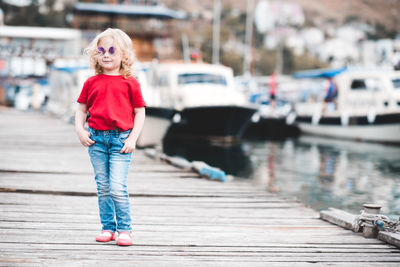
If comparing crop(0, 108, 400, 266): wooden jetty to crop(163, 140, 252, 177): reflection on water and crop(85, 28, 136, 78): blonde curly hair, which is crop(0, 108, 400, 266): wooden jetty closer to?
crop(85, 28, 136, 78): blonde curly hair

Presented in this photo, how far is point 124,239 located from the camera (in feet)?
12.9

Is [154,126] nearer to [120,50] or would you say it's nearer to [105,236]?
[105,236]

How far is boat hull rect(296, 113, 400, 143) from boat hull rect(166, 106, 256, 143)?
509cm

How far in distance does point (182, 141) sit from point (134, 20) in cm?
3798

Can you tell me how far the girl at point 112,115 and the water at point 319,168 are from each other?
487cm

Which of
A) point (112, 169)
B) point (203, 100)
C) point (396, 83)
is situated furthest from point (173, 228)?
point (396, 83)

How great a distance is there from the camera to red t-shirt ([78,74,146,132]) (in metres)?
3.84

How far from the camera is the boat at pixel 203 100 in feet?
59.4

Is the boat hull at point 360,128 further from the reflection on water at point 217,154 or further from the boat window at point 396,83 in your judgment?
the reflection on water at point 217,154

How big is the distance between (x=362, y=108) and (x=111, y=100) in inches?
754

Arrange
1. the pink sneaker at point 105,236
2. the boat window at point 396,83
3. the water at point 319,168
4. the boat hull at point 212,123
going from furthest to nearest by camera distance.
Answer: the boat window at point 396,83 → the boat hull at point 212,123 → the water at point 319,168 → the pink sneaker at point 105,236

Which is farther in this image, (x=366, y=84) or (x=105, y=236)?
(x=366, y=84)

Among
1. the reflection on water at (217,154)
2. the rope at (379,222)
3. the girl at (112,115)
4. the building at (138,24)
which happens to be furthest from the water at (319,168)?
the building at (138,24)

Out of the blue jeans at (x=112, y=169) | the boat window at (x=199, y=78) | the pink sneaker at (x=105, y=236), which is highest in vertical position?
the boat window at (x=199, y=78)
